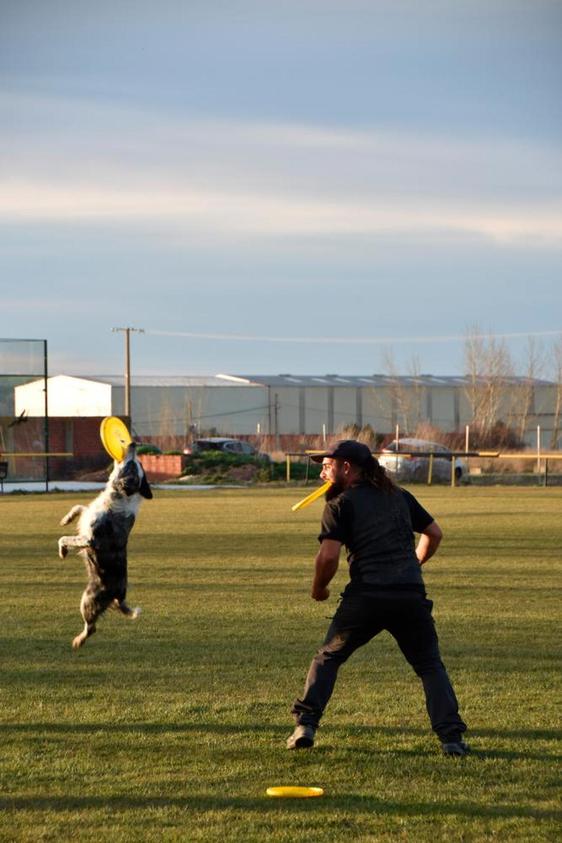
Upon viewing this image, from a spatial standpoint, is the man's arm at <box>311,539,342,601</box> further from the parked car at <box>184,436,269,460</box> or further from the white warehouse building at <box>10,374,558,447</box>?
the white warehouse building at <box>10,374,558,447</box>

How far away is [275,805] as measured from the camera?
258 inches

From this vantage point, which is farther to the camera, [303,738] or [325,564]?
[303,738]

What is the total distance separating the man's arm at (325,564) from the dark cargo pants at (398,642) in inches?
6.9

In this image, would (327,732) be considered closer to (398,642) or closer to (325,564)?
(398,642)

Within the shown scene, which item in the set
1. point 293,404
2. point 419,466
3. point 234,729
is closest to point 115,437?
point 234,729

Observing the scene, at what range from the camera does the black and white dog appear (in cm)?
738

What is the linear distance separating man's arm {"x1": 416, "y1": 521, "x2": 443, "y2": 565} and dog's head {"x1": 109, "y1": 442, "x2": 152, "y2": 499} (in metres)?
1.77

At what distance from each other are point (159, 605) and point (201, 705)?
5.58 meters

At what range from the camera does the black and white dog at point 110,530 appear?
24.2ft

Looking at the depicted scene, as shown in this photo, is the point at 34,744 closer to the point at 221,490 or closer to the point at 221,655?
the point at 221,655

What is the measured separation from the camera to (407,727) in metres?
8.33

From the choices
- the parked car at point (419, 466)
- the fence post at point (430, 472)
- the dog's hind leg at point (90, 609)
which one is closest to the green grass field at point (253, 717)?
the dog's hind leg at point (90, 609)

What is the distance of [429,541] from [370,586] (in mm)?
622

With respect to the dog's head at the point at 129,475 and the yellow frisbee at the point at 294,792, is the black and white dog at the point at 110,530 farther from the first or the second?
the yellow frisbee at the point at 294,792
